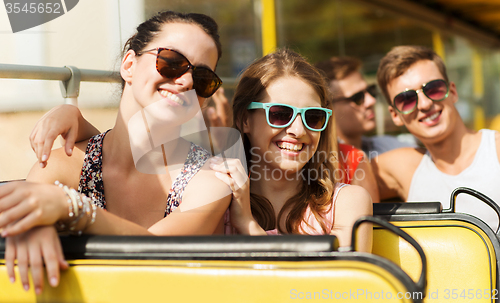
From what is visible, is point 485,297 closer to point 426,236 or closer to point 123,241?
point 426,236

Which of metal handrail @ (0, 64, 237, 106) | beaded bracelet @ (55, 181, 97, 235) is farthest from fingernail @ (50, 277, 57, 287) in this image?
metal handrail @ (0, 64, 237, 106)

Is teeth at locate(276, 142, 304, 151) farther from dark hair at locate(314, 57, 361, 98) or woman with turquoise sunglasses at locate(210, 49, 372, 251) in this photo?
dark hair at locate(314, 57, 361, 98)

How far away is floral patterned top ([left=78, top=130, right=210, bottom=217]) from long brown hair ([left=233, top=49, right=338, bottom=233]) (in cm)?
29

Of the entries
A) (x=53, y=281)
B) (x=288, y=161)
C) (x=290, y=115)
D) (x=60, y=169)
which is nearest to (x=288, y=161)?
(x=288, y=161)

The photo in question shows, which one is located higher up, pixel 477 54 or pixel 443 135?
pixel 477 54

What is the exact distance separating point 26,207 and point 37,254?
12 centimetres

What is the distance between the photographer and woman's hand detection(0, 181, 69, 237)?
950mm

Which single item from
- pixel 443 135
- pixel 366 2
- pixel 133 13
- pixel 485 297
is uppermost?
pixel 366 2

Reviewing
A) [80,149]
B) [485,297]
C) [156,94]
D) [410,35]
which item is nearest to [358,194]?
[485,297]

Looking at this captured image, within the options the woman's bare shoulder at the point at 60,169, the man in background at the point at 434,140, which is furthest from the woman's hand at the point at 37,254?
the man in background at the point at 434,140

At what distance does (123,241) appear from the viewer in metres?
1.05

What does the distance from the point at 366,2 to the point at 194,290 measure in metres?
5.04

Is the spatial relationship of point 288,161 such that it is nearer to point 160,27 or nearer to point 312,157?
point 312,157

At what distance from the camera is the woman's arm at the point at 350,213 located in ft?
4.77
